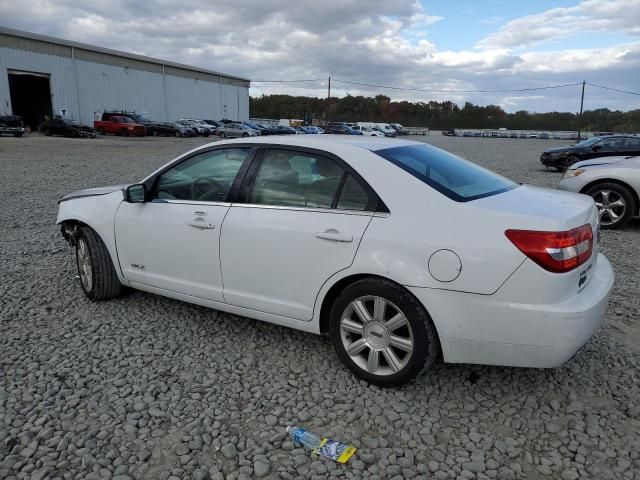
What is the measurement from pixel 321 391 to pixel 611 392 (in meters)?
1.80

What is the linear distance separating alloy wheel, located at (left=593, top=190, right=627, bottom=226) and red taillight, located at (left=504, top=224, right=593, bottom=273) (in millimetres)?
5988

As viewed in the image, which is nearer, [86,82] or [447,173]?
[447,173]

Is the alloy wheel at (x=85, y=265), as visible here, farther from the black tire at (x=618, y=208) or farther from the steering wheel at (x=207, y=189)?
the black tire at (x=618, y=208)

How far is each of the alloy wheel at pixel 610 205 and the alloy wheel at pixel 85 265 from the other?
726 cm

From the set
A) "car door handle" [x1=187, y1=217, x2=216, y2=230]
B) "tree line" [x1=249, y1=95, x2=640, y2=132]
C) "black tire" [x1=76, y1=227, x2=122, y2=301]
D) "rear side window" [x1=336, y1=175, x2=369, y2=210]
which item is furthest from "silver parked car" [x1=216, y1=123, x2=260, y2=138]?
"rear side window" [x1=336, y1=175, x2=369, y2=210]

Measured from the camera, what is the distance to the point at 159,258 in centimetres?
399

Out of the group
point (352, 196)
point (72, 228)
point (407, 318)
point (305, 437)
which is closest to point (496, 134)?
point (72, 228)

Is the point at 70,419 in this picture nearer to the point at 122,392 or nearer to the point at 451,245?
the point at 122,392

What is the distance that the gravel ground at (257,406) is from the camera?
2516 millimetres

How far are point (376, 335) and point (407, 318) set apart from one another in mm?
271

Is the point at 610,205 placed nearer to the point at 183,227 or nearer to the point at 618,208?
the point at 618,208

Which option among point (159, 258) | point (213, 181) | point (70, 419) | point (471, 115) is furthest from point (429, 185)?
point (471, 115)

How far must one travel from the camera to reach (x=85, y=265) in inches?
180

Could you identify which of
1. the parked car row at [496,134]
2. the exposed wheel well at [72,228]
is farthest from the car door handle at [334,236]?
the parked car row at [496,134]
